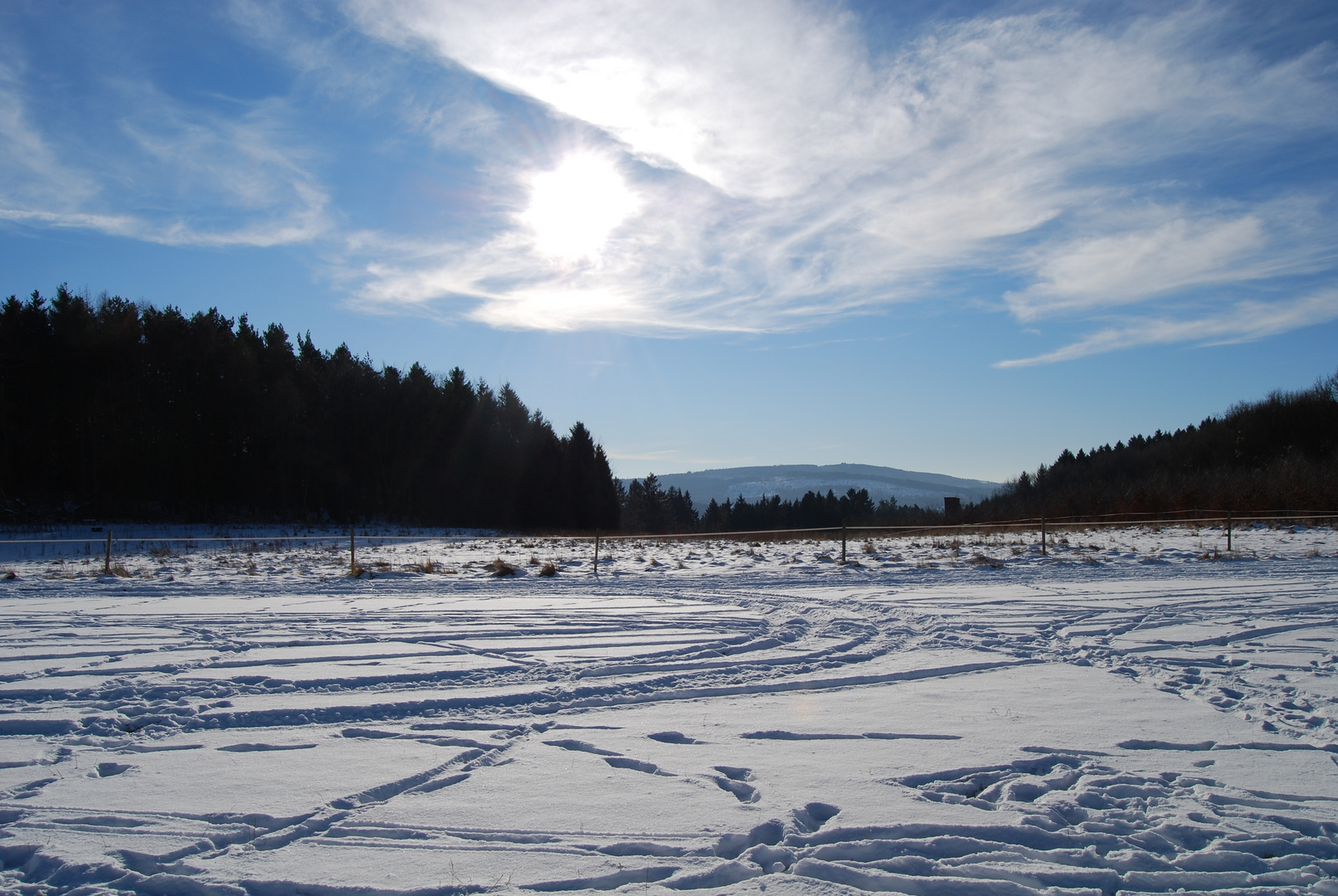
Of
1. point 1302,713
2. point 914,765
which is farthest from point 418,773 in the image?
point 1302,713

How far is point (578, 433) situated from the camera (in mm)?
57969

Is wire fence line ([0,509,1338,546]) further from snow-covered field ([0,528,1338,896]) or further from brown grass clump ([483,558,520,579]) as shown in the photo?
snow-covered field ([0,528,1338,896])

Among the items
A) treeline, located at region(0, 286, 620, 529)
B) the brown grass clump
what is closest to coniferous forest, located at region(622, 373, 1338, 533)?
treeline, located at region(0, 286, 620, 529)

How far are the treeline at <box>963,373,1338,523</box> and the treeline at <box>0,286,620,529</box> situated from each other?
106ft

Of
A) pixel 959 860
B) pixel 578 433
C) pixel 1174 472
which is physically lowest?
pixel 959 860

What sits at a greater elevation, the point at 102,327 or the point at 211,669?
the point at 102,327

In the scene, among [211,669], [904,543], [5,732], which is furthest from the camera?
[904,543]

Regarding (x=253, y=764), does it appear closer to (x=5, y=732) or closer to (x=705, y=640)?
(x=5, y=732)

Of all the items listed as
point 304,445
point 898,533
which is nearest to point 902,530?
point 898,533

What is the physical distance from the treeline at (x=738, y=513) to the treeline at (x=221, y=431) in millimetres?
24091

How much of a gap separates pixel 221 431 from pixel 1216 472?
54.4 metres

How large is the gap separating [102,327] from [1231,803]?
145 feet

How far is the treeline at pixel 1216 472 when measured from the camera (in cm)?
3138

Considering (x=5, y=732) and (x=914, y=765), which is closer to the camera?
(x=914, y=765)
